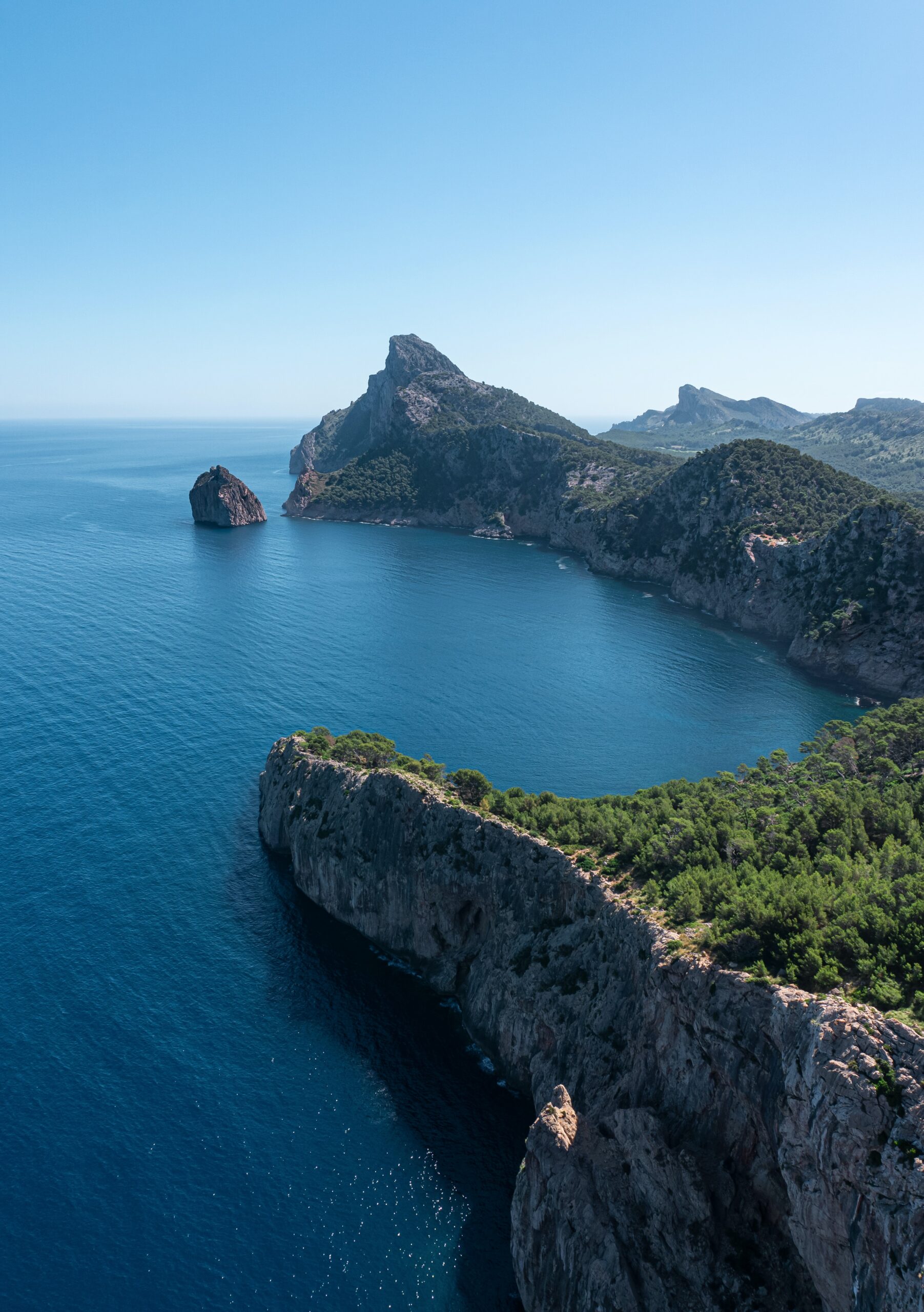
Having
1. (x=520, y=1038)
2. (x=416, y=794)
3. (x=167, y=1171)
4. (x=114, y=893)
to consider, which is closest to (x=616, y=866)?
(x=520, y=1038)

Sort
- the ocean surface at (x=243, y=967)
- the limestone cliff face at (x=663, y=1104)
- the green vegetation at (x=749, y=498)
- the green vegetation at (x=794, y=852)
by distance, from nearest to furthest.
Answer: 1. the limestone cliff face at (x=663, y=1104)
2. the green vegetation at (x=794, y=852)
3. the ocean surface at (x=243, y=967)
4. the green vegetation at (x=749, y=498)

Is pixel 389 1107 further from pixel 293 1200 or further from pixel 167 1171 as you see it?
pixel 167 1171

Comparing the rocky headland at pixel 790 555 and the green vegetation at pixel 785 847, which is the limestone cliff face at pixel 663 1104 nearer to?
the green vegetation at pixel 785 847

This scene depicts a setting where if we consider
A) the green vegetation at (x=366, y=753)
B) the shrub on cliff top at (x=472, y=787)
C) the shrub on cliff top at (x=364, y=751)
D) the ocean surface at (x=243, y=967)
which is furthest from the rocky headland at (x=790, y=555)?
the shrub on cliff top at (x=364, y=751)

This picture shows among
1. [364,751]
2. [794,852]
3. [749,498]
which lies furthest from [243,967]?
[749,498]

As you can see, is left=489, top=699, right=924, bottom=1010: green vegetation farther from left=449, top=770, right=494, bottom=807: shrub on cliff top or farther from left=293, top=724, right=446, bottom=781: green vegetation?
left=293, top=724, right=446, bottom=781: green vegetation

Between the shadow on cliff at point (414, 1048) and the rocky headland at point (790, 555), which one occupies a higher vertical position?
the rocky headland at point (790, 555)
